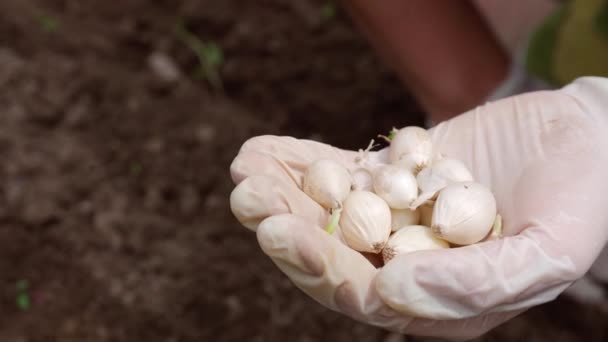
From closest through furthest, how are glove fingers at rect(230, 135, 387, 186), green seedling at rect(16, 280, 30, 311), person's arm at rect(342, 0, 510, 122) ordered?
glove fingers at rect(230, 135, 387, 186)
green seedling at rect(16, 280, 30, 311)
person's arm at rect(342, 0, 510, 122)

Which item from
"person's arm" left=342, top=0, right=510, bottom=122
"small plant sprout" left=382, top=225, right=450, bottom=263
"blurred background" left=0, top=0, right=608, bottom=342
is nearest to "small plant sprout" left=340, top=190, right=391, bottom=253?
"small plant sprout" left=382, top=225, right=450, bottom=263

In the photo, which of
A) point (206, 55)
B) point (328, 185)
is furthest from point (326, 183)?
point (206, 55)

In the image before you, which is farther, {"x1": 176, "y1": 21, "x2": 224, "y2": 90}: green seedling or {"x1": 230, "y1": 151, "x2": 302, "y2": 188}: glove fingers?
{"x1": 176, "y1": 21, "x2": 224, "y2": 90}: green seedling

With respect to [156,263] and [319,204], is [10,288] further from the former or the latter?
[319,204]

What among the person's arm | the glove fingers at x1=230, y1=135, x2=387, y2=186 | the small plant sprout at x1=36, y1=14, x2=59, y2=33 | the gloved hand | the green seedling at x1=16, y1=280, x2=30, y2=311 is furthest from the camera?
the small plant sprout at x1=36, y1=14, x2=59, y2=33

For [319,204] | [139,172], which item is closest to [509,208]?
[319,204]

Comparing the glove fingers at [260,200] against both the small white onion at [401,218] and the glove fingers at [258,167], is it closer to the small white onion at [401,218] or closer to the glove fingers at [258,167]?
the glove fingers at [258,167]

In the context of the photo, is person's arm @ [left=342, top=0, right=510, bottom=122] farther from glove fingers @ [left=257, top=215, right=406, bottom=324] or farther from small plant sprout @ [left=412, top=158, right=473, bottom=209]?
glove fingers @ [left=257, top=215, right=406, bottom=324]

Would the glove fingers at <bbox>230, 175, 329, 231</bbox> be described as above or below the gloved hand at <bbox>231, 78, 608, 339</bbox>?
above

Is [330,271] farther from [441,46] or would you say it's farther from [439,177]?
[441,46]
